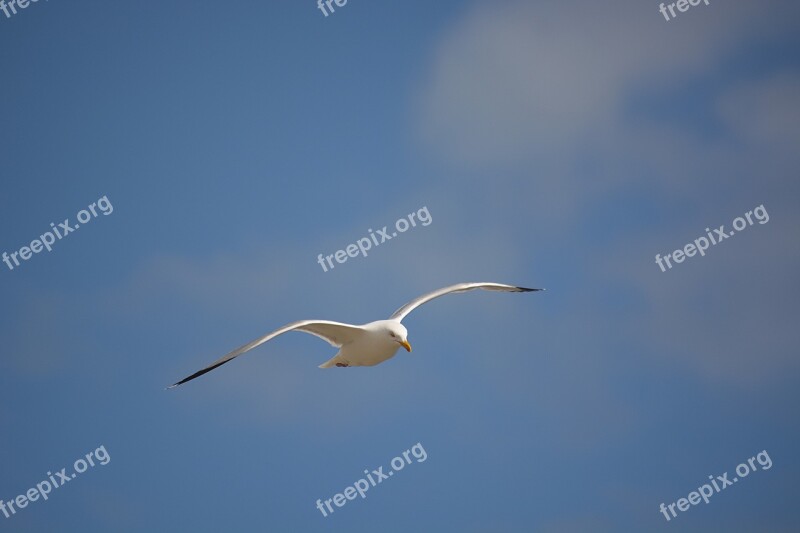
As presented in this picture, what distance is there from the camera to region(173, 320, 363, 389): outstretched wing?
12.4 meters

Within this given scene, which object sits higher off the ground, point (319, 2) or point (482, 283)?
point (319, 2)

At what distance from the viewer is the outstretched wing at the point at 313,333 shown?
12398 mm

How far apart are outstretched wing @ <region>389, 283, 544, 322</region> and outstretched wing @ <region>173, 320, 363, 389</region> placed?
3.43 feet

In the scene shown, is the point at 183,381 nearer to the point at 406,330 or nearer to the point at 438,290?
the point at 406,330

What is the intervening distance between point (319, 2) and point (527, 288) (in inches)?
267

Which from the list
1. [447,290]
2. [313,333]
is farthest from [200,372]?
[447,290]

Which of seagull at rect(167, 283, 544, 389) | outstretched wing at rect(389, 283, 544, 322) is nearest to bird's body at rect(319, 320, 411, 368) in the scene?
seagull at rect(167, 283, 544, 389)

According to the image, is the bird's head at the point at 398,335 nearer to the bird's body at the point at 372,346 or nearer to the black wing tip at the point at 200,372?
the bird's body at the point at 372,346

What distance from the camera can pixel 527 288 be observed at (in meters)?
17.7

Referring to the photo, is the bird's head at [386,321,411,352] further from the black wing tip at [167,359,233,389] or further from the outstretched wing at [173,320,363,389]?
the black wing tip at [167,359,233,389]

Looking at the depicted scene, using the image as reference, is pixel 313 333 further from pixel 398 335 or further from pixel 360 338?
pixel 398 335

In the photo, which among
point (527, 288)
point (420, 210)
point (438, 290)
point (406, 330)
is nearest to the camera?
point (406, 330)

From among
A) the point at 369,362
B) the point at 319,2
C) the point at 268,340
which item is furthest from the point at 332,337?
the point at 319,2

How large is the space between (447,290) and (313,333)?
3.16 meters
